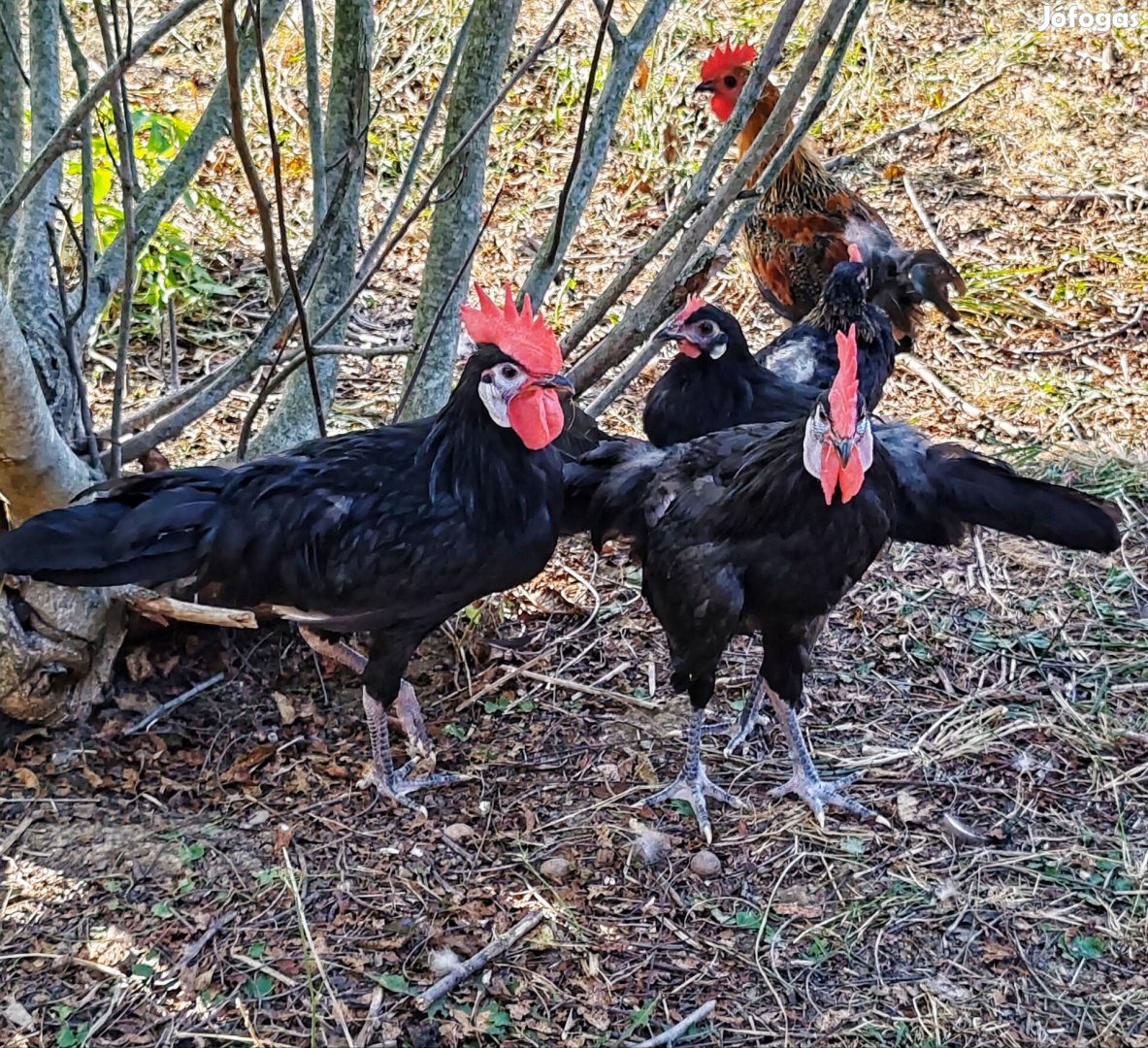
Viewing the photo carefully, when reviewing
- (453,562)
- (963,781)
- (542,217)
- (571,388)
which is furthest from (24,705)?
(542,217)

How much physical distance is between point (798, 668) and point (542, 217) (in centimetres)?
479

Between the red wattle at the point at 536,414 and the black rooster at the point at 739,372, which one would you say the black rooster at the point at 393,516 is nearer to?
the red wattle at the point at 536,414

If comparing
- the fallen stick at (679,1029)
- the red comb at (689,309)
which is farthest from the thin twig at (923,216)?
the fallen stick at (679,1029)

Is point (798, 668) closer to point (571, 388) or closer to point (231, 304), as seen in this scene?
point (571, 388)

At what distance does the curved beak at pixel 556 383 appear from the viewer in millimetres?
3525

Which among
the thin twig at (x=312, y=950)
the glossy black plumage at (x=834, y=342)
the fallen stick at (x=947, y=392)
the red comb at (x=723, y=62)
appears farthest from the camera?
the red comb at (x=723, y=62)

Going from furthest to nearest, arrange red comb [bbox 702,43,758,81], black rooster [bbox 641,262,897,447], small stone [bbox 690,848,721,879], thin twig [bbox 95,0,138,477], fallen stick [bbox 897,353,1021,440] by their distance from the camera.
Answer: red comb [bbox 702,43,758,81], fallen stick [bbox 897,353,1021,440], black rooster [bbox 641,262,897,447], small stone [bbox 690,848,721,879], thin twig [bbox 95,0,138,477]

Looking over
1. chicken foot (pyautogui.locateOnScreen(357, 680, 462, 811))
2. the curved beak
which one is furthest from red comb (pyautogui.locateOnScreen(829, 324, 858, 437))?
chicken foot (pyautogui.locateOnScreen(357, 680, 462, 811))

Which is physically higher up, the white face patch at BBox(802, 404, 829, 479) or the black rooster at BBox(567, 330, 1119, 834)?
the white face patch at BBox(802, 404, 829, 479)

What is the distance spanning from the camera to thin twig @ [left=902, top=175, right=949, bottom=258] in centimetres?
744

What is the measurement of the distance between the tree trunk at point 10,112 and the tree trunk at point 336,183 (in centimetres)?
102

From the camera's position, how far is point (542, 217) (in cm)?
777

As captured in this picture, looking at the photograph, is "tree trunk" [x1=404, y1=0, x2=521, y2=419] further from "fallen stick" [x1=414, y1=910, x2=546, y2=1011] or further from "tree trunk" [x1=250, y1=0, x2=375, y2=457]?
"fallen stick" [x1=414, y1=910, x2=546, y2=1011]

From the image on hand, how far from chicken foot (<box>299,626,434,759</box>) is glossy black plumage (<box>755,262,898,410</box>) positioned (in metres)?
2.16
